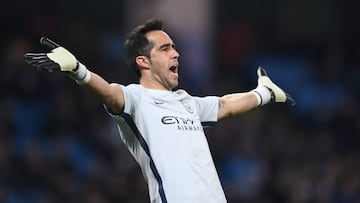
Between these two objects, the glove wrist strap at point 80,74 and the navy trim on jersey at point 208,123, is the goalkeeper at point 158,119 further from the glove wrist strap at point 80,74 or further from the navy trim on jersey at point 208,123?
the navy trim on jersey at point 208,123

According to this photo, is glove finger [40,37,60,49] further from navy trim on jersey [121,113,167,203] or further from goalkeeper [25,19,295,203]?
navy trim on jersey [121,113,167,203]

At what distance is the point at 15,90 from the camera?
1182 cm

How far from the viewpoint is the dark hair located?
6961 millimetres

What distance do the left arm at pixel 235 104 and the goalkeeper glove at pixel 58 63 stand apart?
129 centimetres

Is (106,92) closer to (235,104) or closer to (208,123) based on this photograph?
(208,123)

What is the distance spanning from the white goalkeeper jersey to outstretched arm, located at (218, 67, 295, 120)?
1.76 feet

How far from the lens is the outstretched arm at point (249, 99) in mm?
7367

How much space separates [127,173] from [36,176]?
34.1 inches

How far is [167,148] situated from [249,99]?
3.47 feet

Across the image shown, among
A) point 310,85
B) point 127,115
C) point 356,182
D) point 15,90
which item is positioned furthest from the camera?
point 310,85

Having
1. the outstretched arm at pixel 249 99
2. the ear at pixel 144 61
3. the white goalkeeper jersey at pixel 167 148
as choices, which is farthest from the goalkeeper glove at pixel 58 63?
the outstretched arm at pixel 249 99

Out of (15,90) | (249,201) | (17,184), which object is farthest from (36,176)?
(249,201)

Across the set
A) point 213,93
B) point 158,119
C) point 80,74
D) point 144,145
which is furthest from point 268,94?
point 213,93

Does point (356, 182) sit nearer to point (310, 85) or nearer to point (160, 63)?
point (310, 85)
